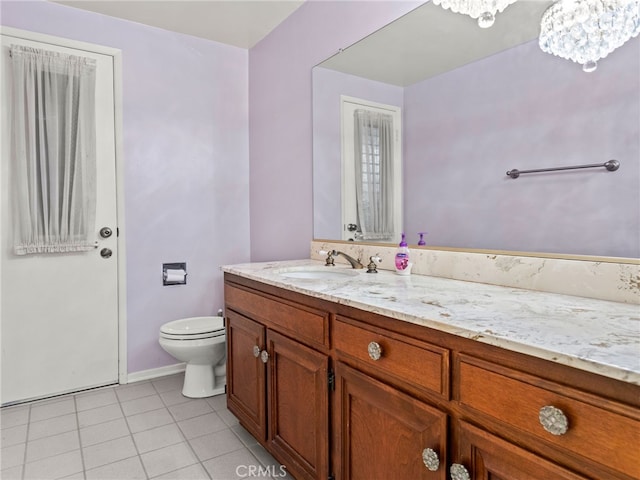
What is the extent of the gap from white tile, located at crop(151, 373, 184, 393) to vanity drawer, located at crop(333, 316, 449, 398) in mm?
1790

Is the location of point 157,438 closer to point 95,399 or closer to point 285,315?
point 95,399

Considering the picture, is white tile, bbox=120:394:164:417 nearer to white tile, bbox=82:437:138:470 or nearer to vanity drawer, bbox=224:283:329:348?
white tile, bbox=82:437:138:470

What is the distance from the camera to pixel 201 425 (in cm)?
212

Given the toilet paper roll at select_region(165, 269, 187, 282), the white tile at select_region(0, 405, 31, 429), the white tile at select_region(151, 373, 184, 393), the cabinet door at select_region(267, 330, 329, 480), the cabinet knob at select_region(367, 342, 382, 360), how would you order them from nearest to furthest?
1. the cabinet knob at select_region(367, 342, 382, 360)
2. the cabinet door at select_region(267, 330, 329, 480)
3. the white tile at select_region(0, 405, 31, 429)
4. the white tile at select_region(151, 373, 184, 393)
5. the toilet paper roll at select_region(165, 269, 187, 282)

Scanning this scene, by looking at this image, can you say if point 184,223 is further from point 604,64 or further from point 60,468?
point 604,64

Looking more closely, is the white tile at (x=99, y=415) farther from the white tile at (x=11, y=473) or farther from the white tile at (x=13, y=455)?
the white tile at (x=11, y=473)

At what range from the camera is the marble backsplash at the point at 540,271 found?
1109 millimetres

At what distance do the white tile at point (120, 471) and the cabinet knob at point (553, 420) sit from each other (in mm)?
1616

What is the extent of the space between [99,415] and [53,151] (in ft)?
5.10

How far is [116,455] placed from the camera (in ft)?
6.05

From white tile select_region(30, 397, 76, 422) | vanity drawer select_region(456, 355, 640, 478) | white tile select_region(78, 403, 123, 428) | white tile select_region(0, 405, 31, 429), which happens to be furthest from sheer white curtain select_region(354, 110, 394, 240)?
white tile select_region(0, 405, 31, 429)

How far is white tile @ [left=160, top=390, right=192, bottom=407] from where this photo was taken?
2.41 meters

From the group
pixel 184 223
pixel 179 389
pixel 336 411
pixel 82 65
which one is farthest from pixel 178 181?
pixel 336 411

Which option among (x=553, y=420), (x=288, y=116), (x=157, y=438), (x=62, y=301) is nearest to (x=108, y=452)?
(x=157, y=438)
